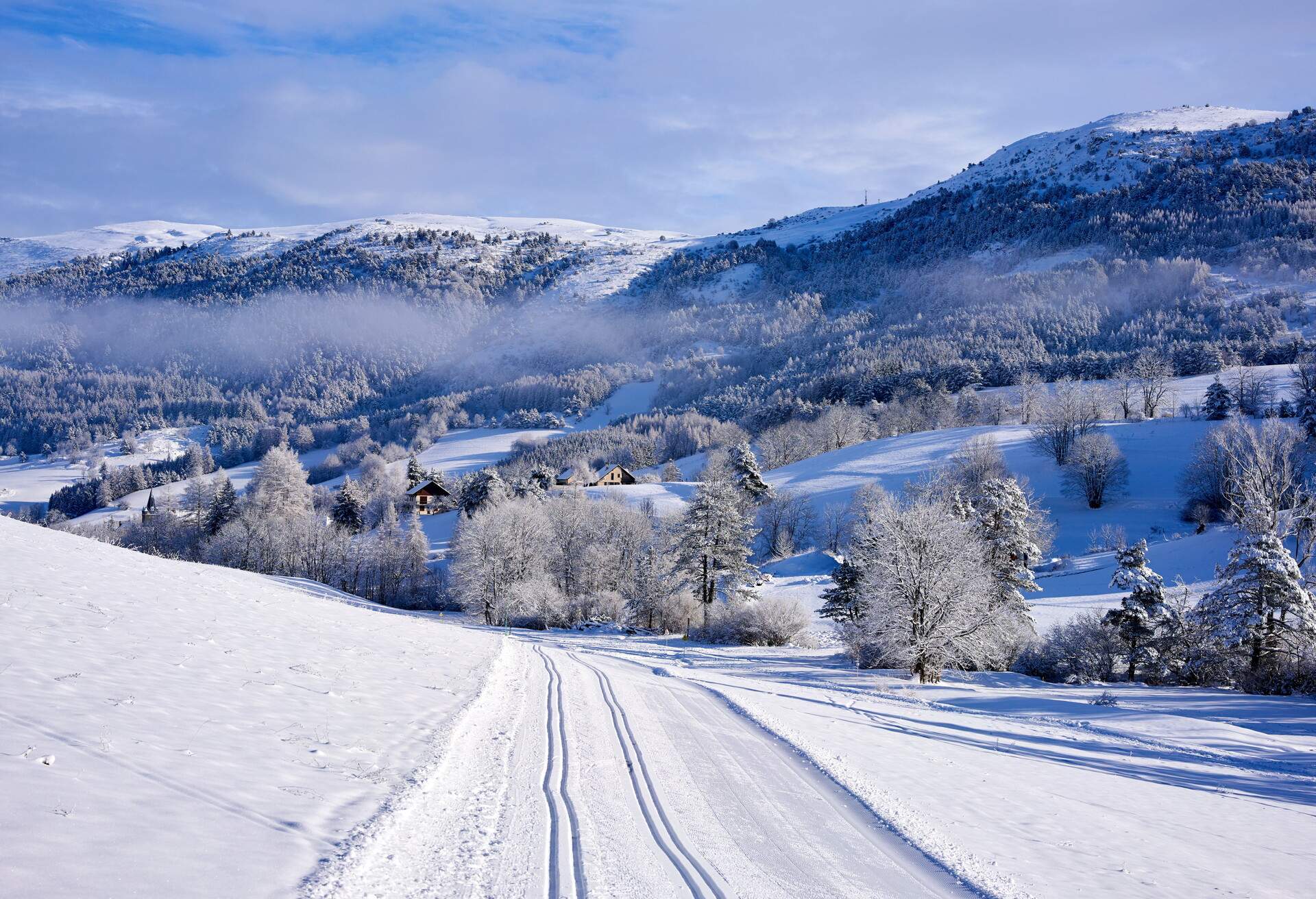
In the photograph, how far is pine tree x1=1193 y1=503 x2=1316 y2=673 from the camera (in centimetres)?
2055

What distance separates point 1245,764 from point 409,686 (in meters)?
16.6

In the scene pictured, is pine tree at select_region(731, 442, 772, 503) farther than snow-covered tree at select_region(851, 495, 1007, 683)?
Yes

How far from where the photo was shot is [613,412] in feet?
611

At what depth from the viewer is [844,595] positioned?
33.9 meters

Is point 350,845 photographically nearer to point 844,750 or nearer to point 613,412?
point 844,750

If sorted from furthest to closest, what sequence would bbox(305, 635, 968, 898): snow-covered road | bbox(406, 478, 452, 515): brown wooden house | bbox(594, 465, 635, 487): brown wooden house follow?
bbox(406, 478, 452, 515): brown wooden house
bbox(594, 465, 635, 487): brown wooden house
bbox(305, 635, 968, 898): snow-covered road

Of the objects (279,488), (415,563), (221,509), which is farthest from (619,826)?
(221,509)

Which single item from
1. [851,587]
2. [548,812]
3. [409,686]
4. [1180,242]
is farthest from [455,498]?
[1180,242]

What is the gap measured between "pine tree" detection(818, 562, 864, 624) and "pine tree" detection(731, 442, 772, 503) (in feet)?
115

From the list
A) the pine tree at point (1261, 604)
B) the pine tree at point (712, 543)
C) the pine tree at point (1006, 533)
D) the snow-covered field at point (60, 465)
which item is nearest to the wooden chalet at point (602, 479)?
the pine tree at point (712, 543)

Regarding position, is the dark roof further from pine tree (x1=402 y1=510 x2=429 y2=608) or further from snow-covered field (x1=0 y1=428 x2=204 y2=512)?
snow-covered field (x1=0 y1=428 x2=204 y2=512)

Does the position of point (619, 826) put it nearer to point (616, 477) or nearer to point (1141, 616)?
point (1141, 616)

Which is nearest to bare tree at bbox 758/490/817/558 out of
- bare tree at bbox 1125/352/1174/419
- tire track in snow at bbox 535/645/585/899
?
bare tree at bbox 1125/352/1174/419

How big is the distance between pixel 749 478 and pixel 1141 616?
4588cm
